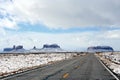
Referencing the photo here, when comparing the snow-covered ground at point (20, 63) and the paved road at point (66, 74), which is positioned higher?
the snow-covered ground at point (20, 63)

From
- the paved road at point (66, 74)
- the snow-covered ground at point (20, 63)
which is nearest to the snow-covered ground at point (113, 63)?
the paved road at point (66, 74)

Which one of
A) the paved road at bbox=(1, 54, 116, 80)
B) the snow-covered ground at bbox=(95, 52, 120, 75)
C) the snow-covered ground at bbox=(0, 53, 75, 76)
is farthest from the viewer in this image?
the snow-covered ground at bbox=(0, 53, 75, 76)

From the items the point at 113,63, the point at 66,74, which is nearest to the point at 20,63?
the point at 113,63

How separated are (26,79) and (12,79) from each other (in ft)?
3.08

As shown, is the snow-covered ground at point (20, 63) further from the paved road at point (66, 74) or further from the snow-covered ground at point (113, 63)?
the snow-covered ground at point (113, 63)

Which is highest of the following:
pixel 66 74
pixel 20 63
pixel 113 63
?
pixel 20 63

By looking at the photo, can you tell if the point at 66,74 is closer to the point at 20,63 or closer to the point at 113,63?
the point at 113,63

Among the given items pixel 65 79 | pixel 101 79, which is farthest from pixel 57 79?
pixel 101 79

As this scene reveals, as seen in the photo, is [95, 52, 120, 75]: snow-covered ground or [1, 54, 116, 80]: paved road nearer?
[1, 54, 116, 80]: paved road

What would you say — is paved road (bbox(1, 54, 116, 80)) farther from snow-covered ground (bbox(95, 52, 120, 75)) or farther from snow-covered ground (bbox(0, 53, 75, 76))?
snow-covered ground (bbox(0, 53, 75, 76))

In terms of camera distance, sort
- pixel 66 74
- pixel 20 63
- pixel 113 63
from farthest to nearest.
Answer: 1. pixel 20 63
2. pixel 113 63
3. pixel 66 74

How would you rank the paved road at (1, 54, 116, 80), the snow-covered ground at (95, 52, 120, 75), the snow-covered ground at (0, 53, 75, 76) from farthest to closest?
1. the snow-covered ground at (0, 53, 75, 76)
2. the snow-covered ground at (95, 52, 120, 75)
3. the paved road at (1, 54, 116, 80)

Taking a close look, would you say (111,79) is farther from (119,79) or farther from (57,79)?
(57,79)

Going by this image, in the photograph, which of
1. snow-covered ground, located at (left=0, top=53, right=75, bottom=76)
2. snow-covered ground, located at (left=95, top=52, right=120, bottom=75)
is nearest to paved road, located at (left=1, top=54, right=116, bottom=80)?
snow-covered ground, located at (left=95, top=52, right=120, bottom=75)
